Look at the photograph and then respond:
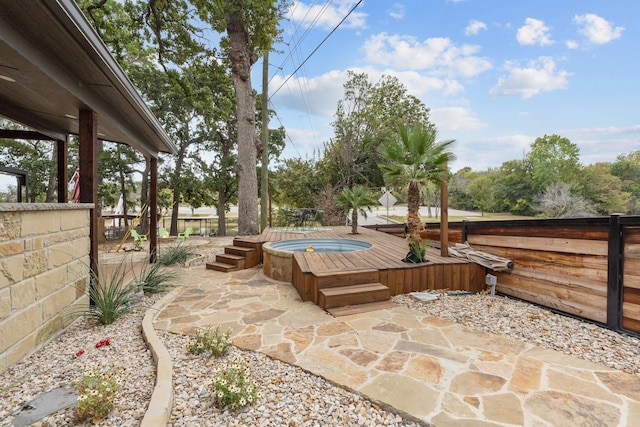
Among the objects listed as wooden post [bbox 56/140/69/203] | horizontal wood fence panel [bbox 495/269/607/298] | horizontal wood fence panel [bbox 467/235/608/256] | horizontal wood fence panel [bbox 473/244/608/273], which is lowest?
horizontal wood fence panel [bbox 495/269/607/298]

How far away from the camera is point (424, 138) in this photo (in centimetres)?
434

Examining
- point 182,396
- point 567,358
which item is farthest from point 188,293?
point 567,358

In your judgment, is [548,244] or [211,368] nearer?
[211,368]

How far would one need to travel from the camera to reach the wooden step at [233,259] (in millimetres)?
5863

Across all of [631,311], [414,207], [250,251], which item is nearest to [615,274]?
[631,311]

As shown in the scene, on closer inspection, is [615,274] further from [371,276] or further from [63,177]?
[63,177]

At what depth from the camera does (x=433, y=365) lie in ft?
7.35

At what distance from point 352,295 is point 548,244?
2.61m

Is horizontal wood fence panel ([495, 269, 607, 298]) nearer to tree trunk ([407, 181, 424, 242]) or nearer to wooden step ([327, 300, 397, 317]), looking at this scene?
tree trunk ([407, 181, 424, 242])

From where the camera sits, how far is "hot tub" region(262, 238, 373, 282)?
4926 mm

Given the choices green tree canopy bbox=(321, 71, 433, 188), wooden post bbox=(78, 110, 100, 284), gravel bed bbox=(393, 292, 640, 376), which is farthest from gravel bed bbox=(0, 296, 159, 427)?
green tree canopy bbox=(321, 71, 433, 188)

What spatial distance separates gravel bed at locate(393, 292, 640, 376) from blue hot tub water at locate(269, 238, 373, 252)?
2981 mm

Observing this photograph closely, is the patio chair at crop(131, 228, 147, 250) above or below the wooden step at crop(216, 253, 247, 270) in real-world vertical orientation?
above

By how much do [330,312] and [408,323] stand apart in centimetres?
89
